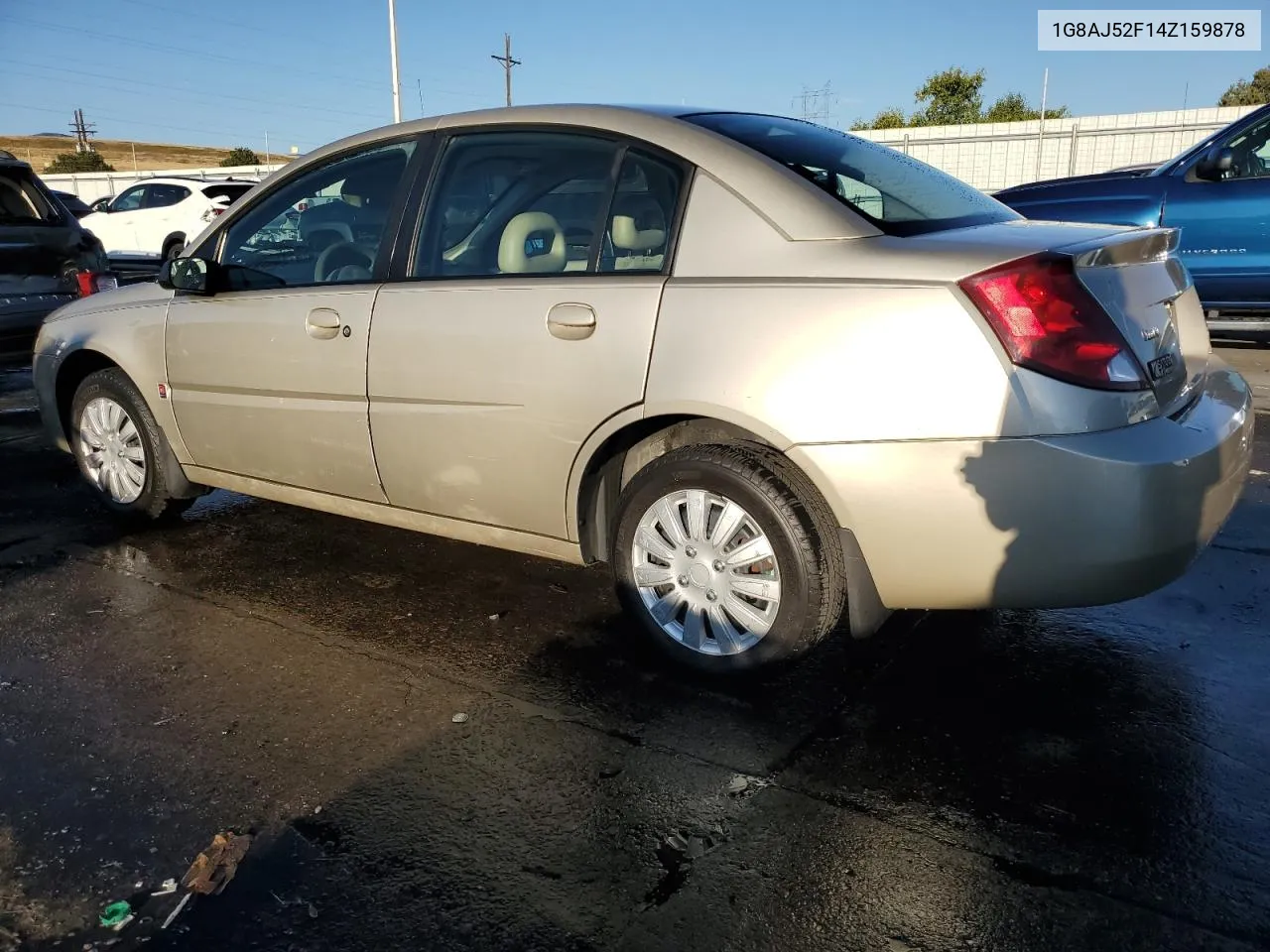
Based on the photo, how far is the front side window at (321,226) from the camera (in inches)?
147

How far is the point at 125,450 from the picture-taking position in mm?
4660

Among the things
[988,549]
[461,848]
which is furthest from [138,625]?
[988,549]

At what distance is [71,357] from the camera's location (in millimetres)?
4730

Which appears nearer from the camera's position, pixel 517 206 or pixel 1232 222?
pixel 517 206

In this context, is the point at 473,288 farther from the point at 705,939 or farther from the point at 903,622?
the point at 705,939

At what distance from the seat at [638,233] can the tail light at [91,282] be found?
5841 millimetres

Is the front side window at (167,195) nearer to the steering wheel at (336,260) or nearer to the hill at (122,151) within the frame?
the steering wheel at (336,260)

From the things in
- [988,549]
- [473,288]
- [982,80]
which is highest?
[982,80]

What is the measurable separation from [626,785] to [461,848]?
1.49 feet

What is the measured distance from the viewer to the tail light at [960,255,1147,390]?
8.20ft

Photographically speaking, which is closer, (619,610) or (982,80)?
(619,610)

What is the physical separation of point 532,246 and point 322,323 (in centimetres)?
87

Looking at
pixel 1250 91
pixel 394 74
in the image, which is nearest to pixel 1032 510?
pixel 394 74

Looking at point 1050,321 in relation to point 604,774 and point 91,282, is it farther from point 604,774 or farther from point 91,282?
point 91,282
